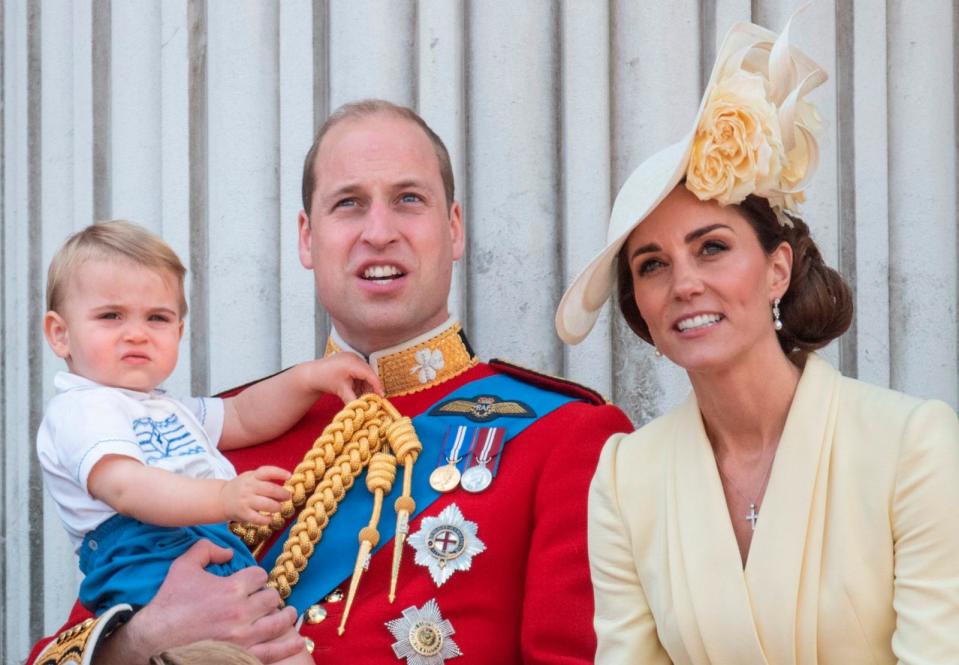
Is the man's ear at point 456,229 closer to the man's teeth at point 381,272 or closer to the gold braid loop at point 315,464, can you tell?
the man's teeth at point 381,272

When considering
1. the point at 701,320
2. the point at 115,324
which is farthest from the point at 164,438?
the point at 701,320

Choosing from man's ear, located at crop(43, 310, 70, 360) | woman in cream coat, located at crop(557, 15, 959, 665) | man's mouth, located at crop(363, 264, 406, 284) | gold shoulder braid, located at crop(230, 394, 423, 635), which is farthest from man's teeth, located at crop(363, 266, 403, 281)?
man's ear, located at crop(43, 310, 70, 360)

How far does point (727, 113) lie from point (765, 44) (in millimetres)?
223

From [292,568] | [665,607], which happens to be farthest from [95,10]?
[665,607]

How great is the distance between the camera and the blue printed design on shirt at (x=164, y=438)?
2.95m

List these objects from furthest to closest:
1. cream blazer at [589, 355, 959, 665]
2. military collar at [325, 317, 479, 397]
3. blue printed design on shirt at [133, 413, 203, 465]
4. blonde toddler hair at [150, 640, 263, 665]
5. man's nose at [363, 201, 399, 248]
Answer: military collar at [325, 317, 479, 397]
man's nose at [363, 201, 399, 248]
blue printed design on shirt at [133, 413, 203, 465]
cream blazer at [589, 355, 959, 665]
blonde toddler hair at [150, 640, 263, 665]

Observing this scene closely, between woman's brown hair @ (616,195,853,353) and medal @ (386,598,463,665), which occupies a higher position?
woman's brown hair @ (616,195,853,353)

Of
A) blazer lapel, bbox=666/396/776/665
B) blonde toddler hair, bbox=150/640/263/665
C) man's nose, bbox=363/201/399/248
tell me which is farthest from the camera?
man's nose, bbox=363/201/399/248

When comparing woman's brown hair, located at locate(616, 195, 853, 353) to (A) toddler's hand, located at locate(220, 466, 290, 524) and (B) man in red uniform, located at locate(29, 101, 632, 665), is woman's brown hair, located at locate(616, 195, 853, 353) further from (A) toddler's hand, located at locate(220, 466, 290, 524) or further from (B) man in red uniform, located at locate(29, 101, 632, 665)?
(A) toddler's hand, located at locate(220, 466, 290, 524)

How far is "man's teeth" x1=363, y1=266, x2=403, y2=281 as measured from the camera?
3.36 m

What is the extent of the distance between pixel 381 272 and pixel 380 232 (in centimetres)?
10

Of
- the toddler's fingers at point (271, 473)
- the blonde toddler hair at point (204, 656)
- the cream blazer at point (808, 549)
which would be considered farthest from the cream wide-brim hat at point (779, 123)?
the blonde toddler hair at point (204, 656)

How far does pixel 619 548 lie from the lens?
9.30 feet

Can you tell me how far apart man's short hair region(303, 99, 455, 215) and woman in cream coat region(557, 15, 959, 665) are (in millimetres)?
684
